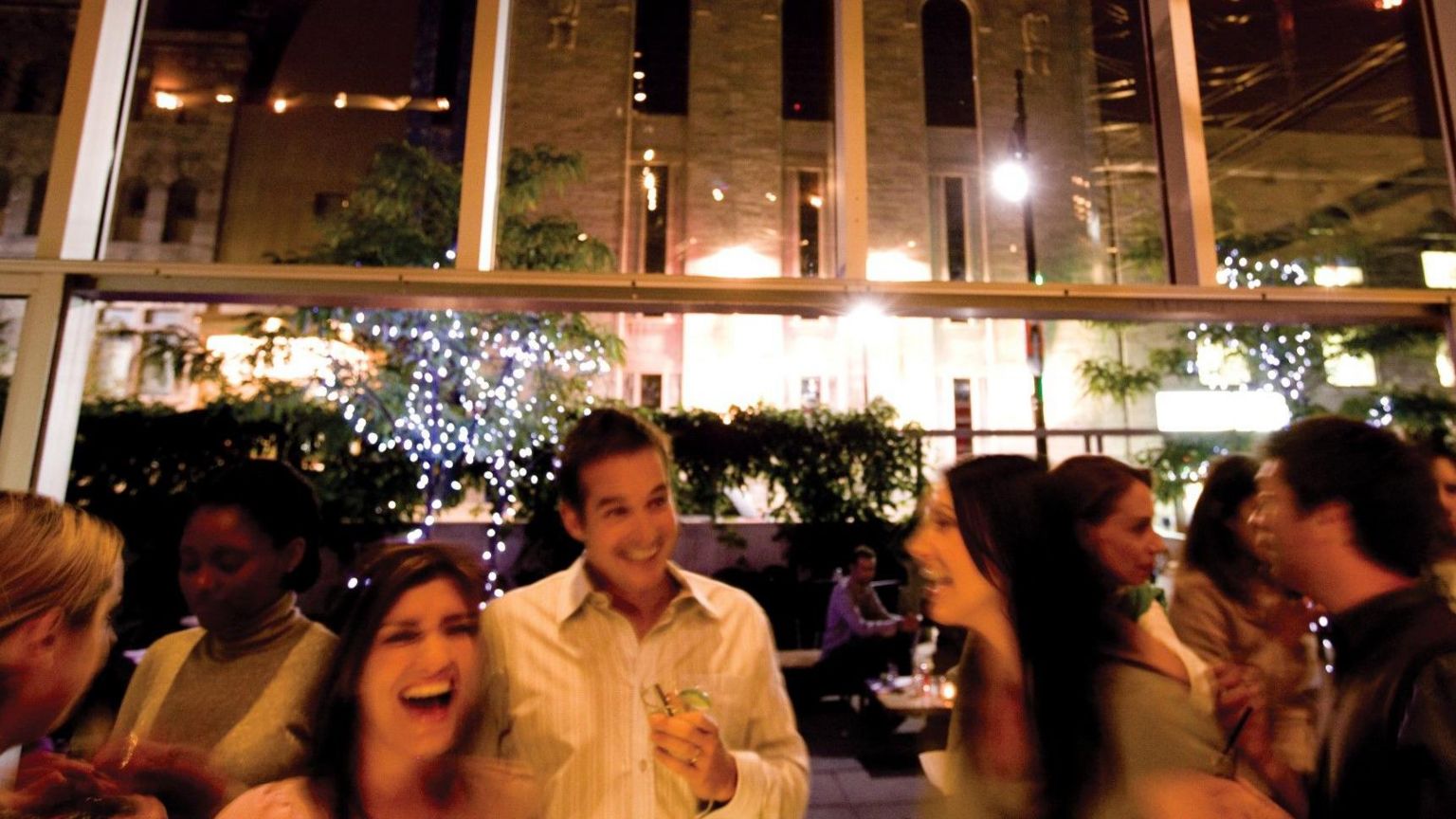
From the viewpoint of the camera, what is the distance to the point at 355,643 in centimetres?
121

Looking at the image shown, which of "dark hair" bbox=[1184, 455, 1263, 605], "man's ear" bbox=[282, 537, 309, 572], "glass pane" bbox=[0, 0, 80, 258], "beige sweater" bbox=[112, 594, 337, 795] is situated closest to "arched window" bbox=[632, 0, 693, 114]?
"glass pane" bbox=[0, 0, 80, 258]

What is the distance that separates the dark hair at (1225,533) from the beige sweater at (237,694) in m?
2.27

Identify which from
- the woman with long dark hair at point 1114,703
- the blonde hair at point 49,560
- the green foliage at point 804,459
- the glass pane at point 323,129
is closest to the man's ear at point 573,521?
the blonde hair at point 49,560

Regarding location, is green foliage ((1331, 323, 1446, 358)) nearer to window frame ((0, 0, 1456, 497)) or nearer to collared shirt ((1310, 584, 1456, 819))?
window frame ((0, 0, 1456, 497))

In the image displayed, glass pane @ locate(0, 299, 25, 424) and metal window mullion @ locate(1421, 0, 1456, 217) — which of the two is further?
metal window mullion @ locate(1421, 0, 1456, 217)

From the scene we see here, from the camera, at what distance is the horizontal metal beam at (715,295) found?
1.96m

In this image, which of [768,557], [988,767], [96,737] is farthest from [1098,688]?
[768,557]

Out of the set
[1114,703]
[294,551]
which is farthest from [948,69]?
[294,551]

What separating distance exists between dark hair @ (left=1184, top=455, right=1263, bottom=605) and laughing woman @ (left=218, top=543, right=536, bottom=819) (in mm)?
1928

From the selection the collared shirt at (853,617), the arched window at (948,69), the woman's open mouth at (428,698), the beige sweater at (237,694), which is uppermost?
the arched window at (948,69)

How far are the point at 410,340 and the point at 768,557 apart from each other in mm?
4482

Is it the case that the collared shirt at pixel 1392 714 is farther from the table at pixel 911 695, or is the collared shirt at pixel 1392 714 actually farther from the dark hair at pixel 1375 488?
the table at pixel 911 695

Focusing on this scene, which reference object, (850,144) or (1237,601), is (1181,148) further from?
(1237,601)

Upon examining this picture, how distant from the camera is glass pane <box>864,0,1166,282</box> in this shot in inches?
257
